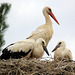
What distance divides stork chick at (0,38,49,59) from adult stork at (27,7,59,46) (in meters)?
0.43

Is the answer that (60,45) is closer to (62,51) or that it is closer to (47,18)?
(62,51)

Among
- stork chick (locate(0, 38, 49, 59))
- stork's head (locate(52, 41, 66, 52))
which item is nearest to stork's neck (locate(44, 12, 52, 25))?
stork's head (locate(52, 41, 66, 52))

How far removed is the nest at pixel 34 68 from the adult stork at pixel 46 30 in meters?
1.86

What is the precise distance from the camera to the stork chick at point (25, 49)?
30.9ft

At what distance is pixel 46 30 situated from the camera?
33.9 ft

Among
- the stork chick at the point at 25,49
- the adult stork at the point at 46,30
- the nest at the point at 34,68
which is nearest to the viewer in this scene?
the nest at the point at 34,68

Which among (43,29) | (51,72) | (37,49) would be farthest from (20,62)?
(43,29)

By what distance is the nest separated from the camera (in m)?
7.76

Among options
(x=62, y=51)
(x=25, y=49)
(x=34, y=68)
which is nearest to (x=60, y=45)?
(x=62, y=51)

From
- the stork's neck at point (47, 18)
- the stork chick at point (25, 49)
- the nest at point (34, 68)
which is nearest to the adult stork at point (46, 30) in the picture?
the stork's neck at point (47, 18)

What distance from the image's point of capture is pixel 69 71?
795 cm

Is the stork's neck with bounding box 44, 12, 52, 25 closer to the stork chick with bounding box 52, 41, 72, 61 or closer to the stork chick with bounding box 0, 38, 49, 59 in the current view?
the stork chick with bounding box 52, 41, 72, 61

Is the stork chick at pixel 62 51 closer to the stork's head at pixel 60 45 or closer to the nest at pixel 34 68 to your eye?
the stork's head at pixel 60 45

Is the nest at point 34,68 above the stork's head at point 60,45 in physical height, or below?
below
